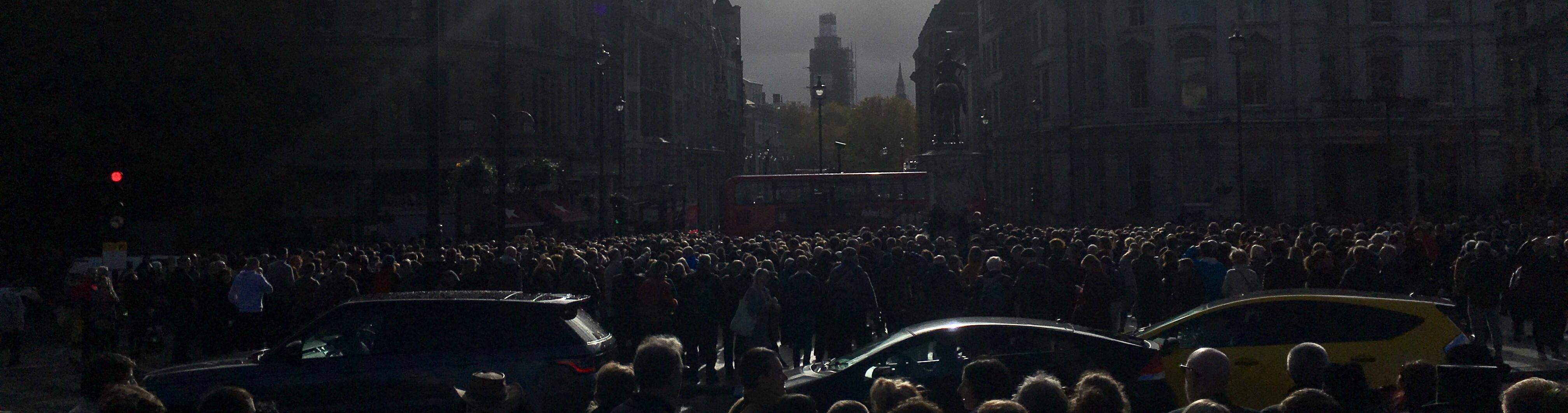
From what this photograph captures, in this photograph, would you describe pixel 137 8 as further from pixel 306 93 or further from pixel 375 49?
pixel 375 49

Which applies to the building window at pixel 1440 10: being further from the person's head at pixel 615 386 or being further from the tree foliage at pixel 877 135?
the tree foliage at pixel 877 135

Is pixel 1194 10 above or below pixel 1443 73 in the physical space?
above

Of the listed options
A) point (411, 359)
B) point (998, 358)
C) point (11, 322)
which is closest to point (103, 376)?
point (411, 359)

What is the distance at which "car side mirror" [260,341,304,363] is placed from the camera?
9.62 metres

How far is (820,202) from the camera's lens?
150ft

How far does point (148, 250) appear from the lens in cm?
3800

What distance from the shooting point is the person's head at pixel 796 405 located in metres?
5.36

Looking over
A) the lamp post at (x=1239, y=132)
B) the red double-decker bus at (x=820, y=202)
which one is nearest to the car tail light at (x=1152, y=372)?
the lamp post at (x=1239, y=132)

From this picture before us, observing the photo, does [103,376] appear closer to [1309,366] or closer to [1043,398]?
[1043,398]

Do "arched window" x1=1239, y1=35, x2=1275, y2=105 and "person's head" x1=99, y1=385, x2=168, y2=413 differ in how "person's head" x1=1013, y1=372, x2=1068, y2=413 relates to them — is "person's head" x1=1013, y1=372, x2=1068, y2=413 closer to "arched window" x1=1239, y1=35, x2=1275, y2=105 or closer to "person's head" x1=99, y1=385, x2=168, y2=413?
"person's head" x1=99, y1=385, x2=168, y2=413

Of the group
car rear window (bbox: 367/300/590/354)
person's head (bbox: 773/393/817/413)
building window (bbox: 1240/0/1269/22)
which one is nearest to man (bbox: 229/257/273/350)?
car rear window (bbox: 367/300/590/354)

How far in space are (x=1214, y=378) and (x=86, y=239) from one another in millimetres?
26931

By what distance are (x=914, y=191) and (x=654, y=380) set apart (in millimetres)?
40086

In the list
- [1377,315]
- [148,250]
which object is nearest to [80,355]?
[1377,315]
